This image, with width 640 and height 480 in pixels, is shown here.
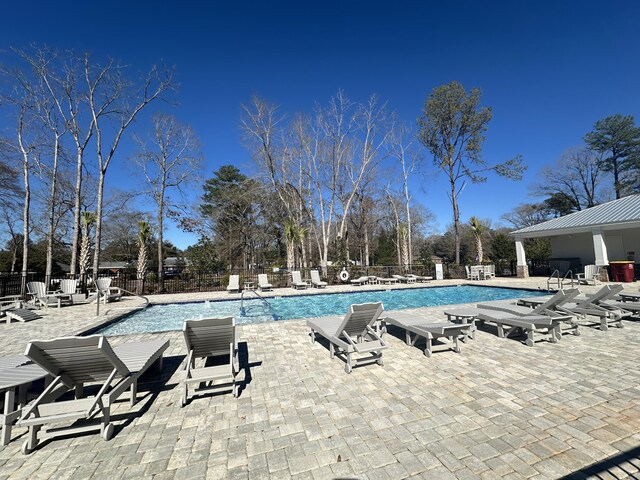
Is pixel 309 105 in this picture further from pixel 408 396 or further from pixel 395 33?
pixel 408 396

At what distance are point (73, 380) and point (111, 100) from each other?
16814mm

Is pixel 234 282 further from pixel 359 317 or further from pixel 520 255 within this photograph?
pixel 520 255

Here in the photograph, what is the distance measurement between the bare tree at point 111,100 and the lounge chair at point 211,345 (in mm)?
13624

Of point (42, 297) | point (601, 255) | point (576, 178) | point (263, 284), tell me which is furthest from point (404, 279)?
point (576, 178)

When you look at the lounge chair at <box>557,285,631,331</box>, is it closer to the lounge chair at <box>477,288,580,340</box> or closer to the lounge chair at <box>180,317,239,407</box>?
the lounge chair at <box>477,288,580,340</box>

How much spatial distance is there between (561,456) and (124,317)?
10582 mm

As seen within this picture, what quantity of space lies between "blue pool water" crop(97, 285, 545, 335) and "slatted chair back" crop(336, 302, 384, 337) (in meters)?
4.50

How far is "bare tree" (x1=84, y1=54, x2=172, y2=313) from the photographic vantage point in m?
13.8

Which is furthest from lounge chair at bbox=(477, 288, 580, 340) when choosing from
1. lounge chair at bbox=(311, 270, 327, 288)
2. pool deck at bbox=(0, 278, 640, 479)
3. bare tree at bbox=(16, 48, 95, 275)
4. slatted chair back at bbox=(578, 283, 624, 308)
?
bare tree at bbox=(16, 48, 95, 275)

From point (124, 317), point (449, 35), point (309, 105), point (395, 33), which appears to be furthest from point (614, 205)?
point (124, 317)

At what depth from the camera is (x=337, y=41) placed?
15.2 m

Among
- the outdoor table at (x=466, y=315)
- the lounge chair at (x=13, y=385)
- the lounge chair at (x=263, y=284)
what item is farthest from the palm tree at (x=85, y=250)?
the outdoor table at (x=466, y=315)

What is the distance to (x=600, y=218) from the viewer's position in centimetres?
1468

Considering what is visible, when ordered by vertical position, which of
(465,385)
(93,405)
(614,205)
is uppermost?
(614,205)
